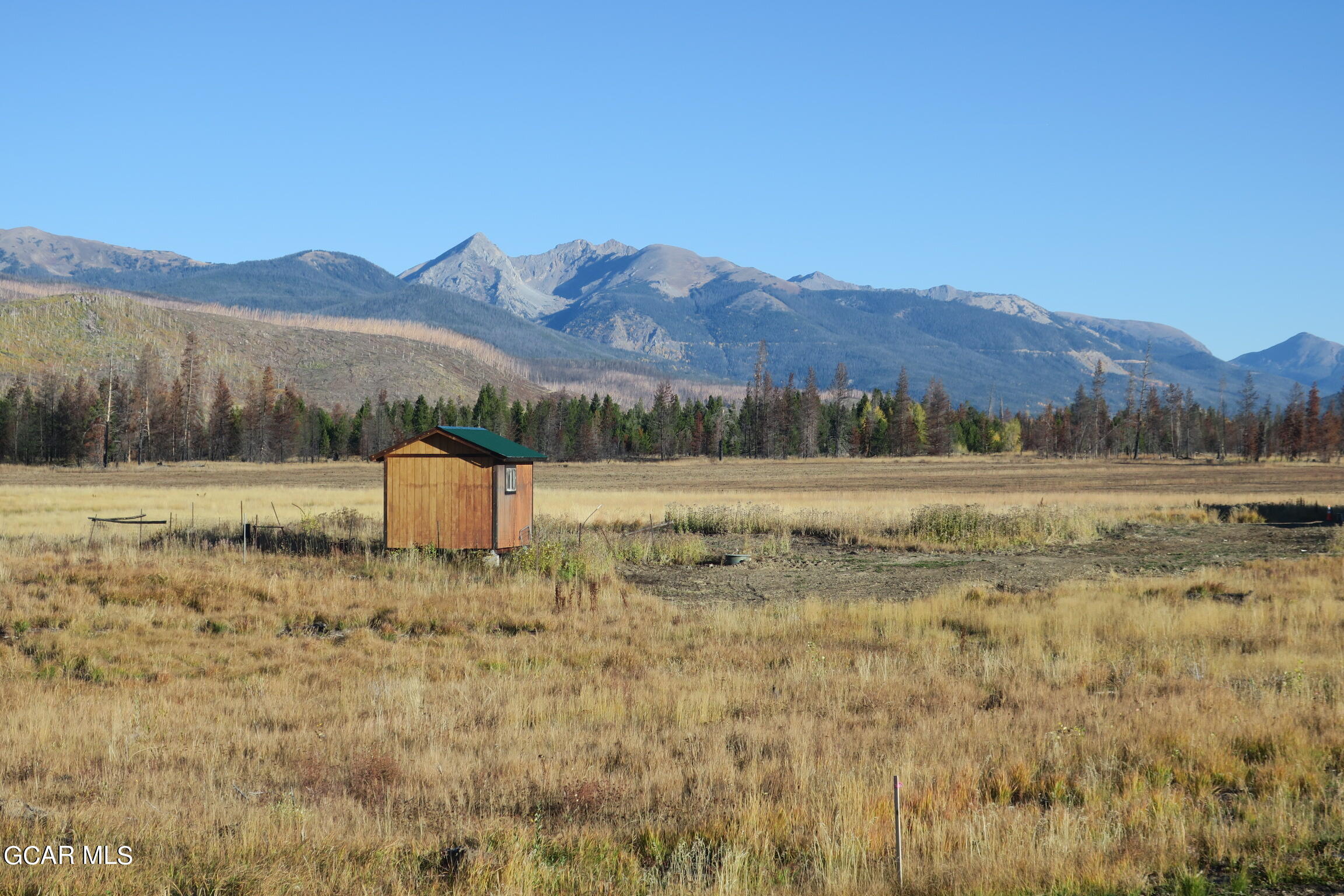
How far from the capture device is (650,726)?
1097 cm

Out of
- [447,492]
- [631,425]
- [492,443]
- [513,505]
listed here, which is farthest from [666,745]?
[631,425]

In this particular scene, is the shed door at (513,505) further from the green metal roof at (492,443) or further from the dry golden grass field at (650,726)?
the dry golden grass field at (650,726)

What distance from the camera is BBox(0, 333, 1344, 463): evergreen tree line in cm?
10688

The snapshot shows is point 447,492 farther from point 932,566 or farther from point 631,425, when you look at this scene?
point 631,425

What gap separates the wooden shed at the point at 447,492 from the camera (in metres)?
26.7

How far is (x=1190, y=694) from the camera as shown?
11711 mm

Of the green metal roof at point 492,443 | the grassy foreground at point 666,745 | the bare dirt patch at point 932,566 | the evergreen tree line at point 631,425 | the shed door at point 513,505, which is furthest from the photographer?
the evergreen tree line at point 631,425

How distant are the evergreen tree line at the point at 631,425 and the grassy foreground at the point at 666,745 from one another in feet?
322

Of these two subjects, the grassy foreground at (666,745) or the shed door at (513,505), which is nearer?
the grassy foreground at (666,745)

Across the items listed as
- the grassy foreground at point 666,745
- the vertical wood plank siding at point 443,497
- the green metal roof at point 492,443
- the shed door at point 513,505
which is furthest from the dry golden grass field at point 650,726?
the green metal roof at point 492,443

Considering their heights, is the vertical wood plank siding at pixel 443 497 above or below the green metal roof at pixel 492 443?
below

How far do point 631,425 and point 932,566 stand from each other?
120124mm

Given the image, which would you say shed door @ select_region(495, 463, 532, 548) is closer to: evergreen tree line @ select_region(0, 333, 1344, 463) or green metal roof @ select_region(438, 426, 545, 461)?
green metal roof @ select_region(438, 426, 545, 461)

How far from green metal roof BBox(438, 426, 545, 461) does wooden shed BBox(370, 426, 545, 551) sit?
0.05 metres
